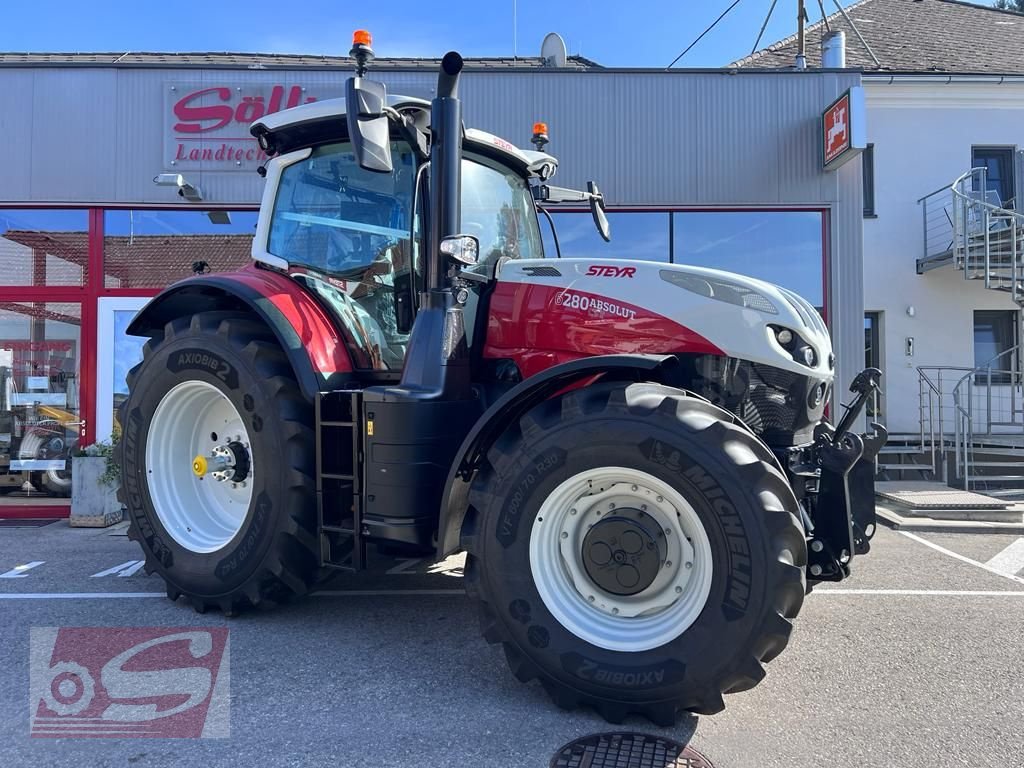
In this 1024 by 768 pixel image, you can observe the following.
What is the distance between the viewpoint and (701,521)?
2793mm

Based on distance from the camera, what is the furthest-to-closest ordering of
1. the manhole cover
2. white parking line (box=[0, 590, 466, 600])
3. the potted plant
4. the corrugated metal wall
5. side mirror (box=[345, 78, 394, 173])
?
the corrugated metal wall < the potted plant < white parking line (box=[0, 590, 466, 600]) < side mirror (box=[345, 78, 394, 173]) < the manhole cover

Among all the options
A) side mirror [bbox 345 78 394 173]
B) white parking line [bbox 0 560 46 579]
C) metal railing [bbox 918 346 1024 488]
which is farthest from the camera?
metal railing [bbox 918 346 1024 488]

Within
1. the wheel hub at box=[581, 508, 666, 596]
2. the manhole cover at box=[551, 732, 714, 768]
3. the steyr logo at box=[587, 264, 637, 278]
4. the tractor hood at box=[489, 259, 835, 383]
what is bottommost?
the manhole cover at box=[551, 732, 714, 768]

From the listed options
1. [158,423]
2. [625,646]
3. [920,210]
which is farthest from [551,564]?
[920,210]

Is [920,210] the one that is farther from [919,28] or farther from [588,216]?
[588,216]

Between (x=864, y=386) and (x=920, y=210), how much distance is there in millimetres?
10702

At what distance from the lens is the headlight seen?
3.29 meters

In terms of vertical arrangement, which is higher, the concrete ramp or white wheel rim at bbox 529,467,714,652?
white wheel rim at bbox 529,467,714,652

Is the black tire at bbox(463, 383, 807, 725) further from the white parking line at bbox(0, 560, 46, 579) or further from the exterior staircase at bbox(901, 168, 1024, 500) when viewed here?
the exterior staircase at bbox(901, 168, 1024, 500)

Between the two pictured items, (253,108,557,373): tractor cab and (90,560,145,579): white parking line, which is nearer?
(253,108,557,373): tractor cab

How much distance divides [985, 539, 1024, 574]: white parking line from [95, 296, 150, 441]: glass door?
28.6 feet

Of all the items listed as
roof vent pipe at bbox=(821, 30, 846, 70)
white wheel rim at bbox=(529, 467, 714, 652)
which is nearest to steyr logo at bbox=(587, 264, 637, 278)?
white wheel rim at bbox=(529, 467, 714, 652)

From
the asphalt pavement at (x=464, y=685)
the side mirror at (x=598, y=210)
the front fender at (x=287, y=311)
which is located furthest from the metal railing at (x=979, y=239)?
the front fender at (x=287, y=311)

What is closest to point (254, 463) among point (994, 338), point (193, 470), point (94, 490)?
point (193, 470)
